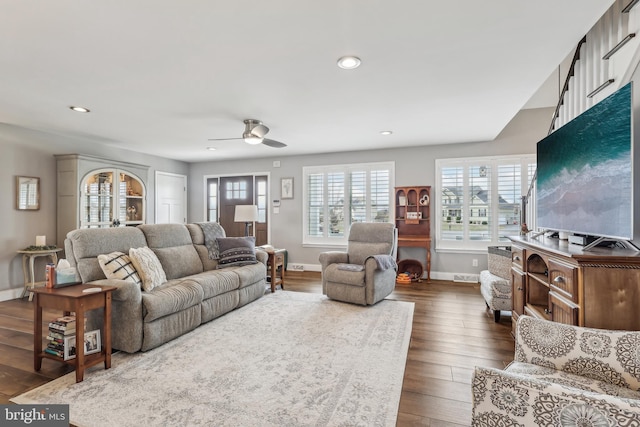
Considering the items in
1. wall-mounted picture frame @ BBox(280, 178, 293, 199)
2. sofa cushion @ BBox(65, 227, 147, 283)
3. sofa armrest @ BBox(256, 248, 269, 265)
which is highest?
wall-mounted picture frame @ BBox(280, 178, 293, 199)

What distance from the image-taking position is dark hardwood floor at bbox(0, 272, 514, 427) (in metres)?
1.93

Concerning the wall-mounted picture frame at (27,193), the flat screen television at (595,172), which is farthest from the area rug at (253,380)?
the wall-mounted picture frame at (27,193)

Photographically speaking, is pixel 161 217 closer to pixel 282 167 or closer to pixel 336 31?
pixel 282 167

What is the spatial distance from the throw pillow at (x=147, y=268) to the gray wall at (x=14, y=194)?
268cm

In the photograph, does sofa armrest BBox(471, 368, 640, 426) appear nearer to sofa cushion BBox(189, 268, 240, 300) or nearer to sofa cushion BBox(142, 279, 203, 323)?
sofa cushion BBox(142, 279, 203, 323)

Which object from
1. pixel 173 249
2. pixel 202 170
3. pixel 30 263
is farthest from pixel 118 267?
pixel 202 170

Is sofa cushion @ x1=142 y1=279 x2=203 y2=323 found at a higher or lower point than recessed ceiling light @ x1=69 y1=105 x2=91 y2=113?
lower

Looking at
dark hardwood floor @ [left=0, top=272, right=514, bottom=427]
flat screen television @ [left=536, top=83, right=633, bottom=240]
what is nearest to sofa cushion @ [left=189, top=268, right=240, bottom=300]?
dark hardwood floor @ [left=0, top=272, right=514, bottom=427]

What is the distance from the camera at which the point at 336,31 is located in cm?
206

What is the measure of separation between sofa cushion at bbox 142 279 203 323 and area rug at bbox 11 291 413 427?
0.30m

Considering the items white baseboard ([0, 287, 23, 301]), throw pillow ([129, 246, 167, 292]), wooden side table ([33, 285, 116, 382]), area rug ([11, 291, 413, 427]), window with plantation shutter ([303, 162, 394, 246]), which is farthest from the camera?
window with plantation shutter ([303, 162, 394, 246])

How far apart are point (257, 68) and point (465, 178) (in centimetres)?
419

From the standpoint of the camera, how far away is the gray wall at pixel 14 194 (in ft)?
13.9

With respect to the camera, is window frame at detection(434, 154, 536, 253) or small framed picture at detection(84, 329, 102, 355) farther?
window frame at detection(434, 154, 536, 253)
